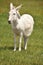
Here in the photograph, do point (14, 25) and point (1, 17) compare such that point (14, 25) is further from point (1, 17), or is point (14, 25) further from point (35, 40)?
point (1, 17)

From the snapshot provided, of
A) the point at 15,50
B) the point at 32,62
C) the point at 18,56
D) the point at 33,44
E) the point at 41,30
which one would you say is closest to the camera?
the point at 32,62

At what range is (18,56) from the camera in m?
9.52

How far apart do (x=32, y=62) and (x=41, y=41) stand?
13.6ft

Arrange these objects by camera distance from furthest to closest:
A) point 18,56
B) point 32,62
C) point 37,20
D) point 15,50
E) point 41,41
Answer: point 37,20, point 41,41, point 15,50, point 18,56, point 32,62

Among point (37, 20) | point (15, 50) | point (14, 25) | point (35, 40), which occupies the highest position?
point (14, 25)

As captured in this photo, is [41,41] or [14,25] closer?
[14,25]

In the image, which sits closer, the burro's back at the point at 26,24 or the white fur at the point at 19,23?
the white fur at the point at 19,23

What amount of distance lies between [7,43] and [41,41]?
155 cm

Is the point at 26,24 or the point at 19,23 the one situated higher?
the point at 19,23

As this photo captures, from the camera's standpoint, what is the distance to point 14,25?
10047 millimetres

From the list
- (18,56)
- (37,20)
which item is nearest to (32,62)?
(18,56)

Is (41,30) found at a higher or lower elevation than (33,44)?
lower

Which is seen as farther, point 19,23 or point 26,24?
point 26,24

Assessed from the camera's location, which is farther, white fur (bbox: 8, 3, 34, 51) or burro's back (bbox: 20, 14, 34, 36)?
burro's back (bbox: 20, 14, 34, 36)
